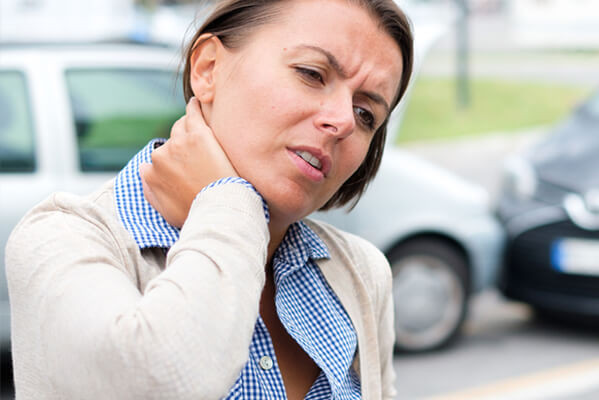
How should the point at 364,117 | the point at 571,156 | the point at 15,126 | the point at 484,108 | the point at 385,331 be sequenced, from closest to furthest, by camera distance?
1. the point at 364,117
2. the point at 385,331
3. the point at 15,126
4. the point at 571,156
5. the point at 484,108

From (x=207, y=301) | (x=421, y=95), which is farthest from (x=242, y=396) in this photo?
(x=421, y=95)

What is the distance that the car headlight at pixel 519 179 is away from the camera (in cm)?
521

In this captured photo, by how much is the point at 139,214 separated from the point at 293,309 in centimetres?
29

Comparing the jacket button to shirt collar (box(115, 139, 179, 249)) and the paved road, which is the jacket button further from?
the paved road

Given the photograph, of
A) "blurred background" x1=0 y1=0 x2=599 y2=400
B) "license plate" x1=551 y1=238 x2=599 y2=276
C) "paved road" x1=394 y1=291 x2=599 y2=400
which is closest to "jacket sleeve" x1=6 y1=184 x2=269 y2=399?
"blurred background" x1=0 y1=0 x2=599 y2=400

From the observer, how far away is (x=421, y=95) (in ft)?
48.3

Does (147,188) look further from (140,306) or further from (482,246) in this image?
(482,246)

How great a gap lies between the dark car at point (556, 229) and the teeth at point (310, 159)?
3850mm

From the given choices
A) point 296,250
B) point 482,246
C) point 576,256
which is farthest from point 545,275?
point 296,250

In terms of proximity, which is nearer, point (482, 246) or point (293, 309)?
point (293, 309)

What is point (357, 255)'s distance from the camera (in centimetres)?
157

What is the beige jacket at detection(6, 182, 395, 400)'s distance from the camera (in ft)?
3.31

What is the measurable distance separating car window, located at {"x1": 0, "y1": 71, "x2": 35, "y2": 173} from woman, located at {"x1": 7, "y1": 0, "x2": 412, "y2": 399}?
2811 mm

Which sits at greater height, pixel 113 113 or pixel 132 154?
pixel 113 113
